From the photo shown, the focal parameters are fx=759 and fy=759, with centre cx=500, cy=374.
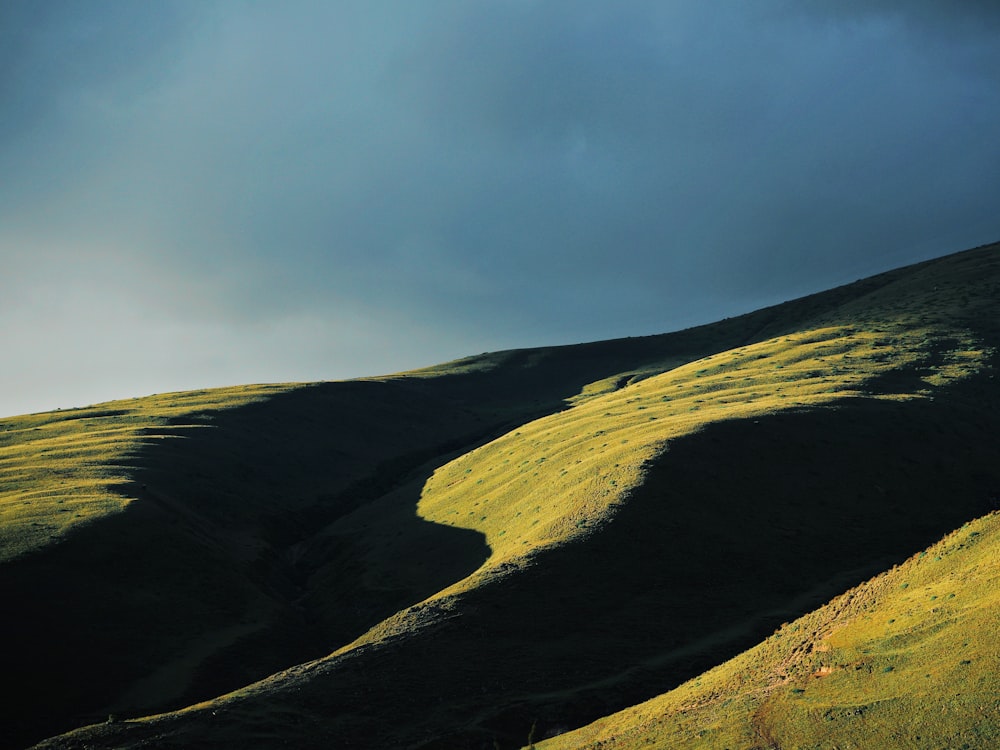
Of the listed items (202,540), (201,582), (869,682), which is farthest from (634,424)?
(869,682)

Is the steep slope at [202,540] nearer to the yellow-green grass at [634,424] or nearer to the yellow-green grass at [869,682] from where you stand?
the yellow-green grass at [634,424]

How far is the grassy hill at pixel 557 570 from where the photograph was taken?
29.1m

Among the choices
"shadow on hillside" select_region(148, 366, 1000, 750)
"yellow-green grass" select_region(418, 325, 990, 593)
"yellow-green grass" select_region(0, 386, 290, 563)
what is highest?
"yellow-green grass" select_region(0, 386, 290, 563)

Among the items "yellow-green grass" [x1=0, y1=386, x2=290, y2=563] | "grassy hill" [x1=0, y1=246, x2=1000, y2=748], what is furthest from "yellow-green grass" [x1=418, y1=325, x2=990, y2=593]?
"yellow-green grass" [x1=0, y1=386, x2=290, y2=563]

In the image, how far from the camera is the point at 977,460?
62.2 metres

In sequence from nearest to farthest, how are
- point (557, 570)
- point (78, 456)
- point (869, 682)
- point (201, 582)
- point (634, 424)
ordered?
point (869, 682) → point (557, 570) → point (201, 582) → point (634, 424) → point (78, 456)

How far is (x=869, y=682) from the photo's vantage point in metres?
25.3

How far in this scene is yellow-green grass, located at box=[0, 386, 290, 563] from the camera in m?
59.2

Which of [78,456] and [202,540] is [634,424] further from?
[78,456]

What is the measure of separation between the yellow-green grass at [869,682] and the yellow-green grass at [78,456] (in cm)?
4704

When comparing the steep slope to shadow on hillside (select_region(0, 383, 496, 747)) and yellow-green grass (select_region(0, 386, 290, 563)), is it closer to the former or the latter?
shadow on hillside (select_region(0, 383, 496, 747))

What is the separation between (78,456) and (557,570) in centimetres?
6498

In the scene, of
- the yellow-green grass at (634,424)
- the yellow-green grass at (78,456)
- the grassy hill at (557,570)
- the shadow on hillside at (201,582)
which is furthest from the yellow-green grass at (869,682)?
the yellow-green grass at (78,456)

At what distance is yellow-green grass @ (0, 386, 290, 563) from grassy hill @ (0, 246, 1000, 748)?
57 cm
